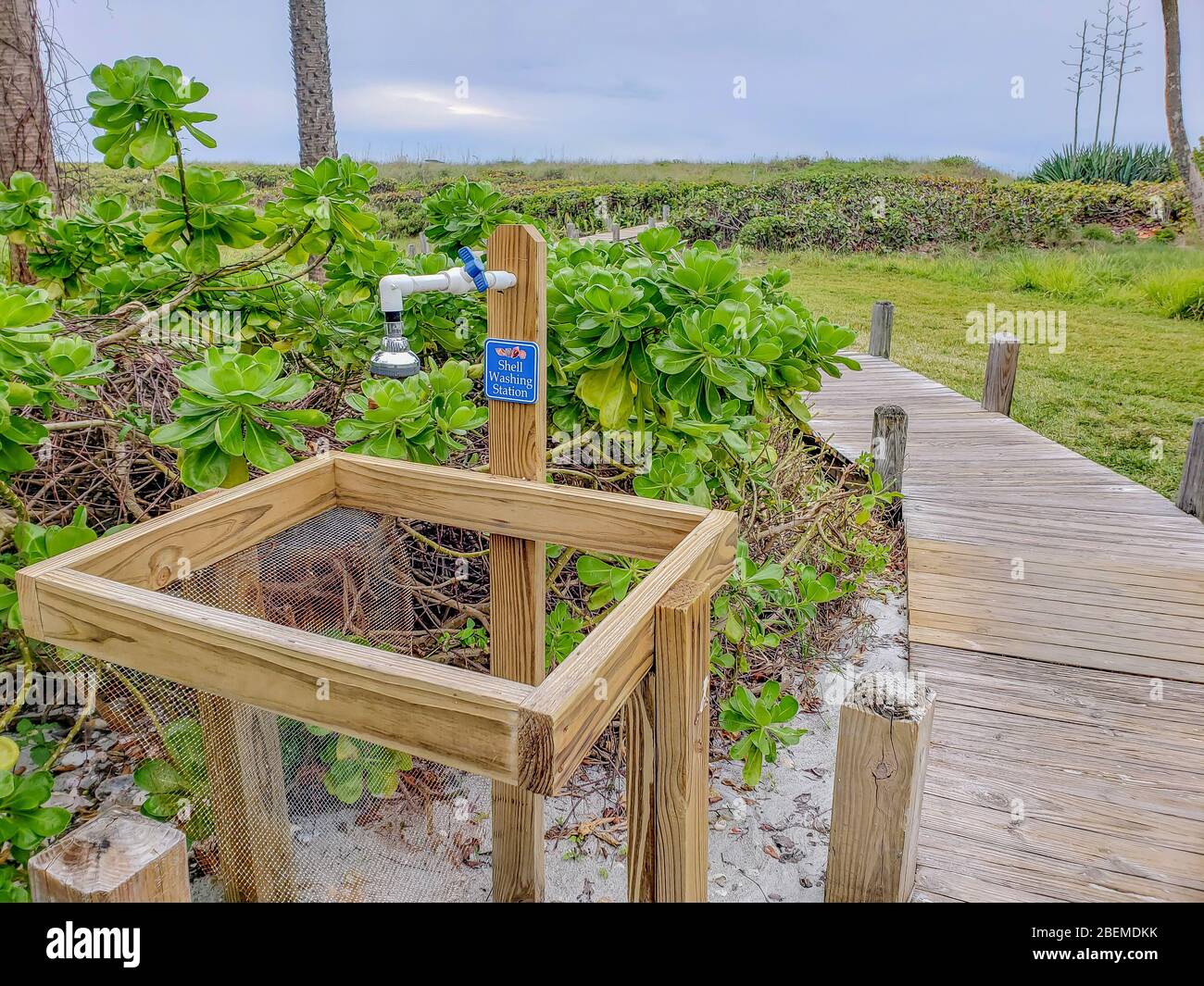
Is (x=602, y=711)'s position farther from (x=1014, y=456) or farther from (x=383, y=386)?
(x=1014, y=456)

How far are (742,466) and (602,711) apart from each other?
189 cm

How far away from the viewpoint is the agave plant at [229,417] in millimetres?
1620

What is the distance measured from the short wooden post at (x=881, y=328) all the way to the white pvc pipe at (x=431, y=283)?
306 inches

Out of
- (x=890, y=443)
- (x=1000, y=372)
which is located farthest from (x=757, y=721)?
(x=1000, y=372)

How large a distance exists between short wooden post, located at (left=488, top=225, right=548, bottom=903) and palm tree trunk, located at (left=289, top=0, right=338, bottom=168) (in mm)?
5688

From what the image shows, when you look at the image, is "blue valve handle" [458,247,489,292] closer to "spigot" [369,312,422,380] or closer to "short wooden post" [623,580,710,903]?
"spigot" [369,312,422,380]

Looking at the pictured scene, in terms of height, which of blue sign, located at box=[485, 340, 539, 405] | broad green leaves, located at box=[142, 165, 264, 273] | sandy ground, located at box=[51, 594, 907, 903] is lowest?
sandy ground, located at box=[51, 594, 907, 903]

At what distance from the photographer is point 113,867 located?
1.08 m

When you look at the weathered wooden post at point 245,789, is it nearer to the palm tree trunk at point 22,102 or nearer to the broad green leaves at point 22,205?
the broad green leaves at point 22,205

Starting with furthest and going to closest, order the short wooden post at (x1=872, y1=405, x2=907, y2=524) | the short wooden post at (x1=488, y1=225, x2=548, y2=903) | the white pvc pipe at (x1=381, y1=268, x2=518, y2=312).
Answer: the short wooden post at (x1=872, y1=405, x2=907, y2=524), the short wooden post at (x1=488, y1=225, x2=548, y2=903), the white pvc pipe at (x1=381, y1=268, x2=518, y2=312)

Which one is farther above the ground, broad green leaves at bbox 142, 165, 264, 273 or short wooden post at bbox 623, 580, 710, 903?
broad green leaves at bbox 142, 165, 264, 273

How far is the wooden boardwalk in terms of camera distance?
8.11ft

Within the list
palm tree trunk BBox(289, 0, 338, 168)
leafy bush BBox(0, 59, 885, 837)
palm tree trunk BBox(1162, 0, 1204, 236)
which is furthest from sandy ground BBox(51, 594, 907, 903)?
palm tree trunk BBox(1162, 0, 1204, 236)

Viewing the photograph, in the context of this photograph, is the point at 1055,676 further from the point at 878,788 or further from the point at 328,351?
the point at 328,351
